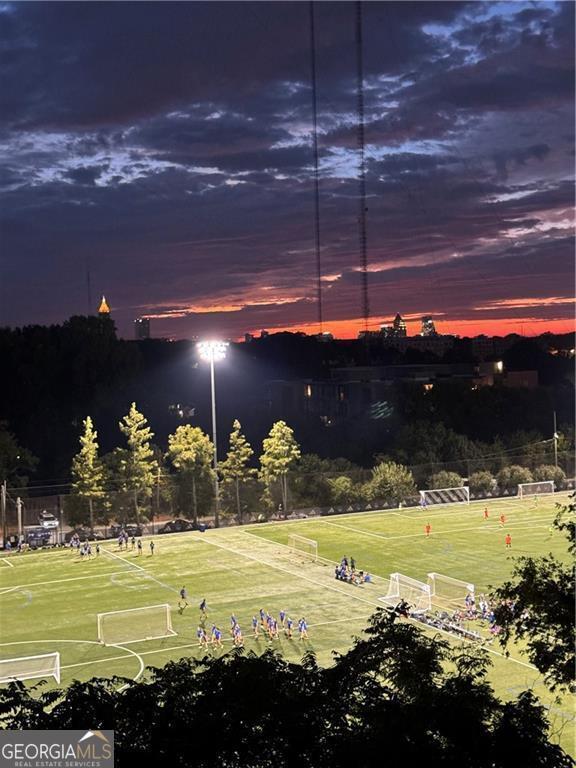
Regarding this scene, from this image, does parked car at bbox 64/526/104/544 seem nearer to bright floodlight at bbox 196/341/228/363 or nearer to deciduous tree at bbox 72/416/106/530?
deciduous tree at bbox 72/416/106/530

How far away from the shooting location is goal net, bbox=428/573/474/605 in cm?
3422

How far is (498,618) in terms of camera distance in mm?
13336

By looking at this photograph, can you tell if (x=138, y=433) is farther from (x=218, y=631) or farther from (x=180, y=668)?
(x=180, y=668)

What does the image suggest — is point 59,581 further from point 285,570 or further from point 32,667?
point 32,667

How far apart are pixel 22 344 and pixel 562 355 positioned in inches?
3127

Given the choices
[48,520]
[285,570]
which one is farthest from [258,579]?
[48,520]

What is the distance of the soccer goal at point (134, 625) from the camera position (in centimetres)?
3209

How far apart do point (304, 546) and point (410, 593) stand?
42.8ft

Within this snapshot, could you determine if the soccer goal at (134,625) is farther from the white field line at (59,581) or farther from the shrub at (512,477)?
the shrub at (512,477)

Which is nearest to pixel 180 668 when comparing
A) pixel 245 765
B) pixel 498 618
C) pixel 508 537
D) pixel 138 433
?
pixel 245 765

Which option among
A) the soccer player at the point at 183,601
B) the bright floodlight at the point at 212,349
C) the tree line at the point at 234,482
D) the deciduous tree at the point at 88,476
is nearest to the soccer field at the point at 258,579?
the soccer player at the point at 183,601

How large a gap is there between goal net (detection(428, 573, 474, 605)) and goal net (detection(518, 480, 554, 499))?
1166 inches

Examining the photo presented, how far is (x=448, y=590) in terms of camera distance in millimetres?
35562

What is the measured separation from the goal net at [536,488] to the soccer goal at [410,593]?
96.6ft
